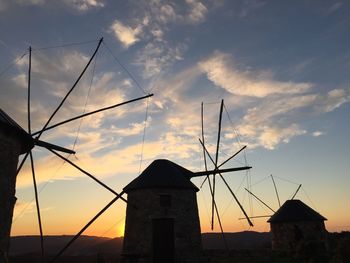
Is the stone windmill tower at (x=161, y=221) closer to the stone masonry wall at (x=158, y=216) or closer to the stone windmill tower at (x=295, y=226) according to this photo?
the stone masonry wall at (x=158, y=216)

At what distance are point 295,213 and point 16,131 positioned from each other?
82.3 ft

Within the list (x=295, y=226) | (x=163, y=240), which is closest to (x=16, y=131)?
(x=163, y=240)

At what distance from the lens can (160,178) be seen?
67.1ft

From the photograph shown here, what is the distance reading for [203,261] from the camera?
19.8 metres

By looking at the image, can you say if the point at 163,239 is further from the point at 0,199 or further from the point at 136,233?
the point at 0,199

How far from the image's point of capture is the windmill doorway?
18594 millimetres

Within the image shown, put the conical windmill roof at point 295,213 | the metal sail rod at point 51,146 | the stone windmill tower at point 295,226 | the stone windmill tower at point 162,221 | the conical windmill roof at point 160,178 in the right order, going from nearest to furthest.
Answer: the metal sail rod at point 51,146
the stone windmill tower at point 162,221
the conical windmill roof at point 160,178
the stone windmill tower at point 295,226
the conical windmill roof at point 295,213

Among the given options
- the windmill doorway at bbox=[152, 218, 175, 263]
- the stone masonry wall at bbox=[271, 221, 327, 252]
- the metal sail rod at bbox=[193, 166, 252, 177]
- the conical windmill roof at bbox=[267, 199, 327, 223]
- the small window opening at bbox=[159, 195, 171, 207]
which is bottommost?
the windmill doorway at bbox=[152, 218, 175, 263]

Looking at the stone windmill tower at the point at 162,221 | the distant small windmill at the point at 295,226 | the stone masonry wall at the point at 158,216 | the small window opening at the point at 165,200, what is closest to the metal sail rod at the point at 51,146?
the stone windmill tower at the point at 162,221

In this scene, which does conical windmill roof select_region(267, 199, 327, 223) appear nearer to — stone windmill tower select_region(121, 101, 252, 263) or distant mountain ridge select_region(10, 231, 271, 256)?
stone windmill tower select_region(121, 101, 252, 263)

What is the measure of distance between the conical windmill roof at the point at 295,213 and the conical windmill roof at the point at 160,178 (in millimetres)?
11619

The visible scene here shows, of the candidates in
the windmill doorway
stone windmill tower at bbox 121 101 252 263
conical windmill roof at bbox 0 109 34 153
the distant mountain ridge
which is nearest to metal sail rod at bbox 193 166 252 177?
stone windmill tower at bbox 121 101 252 263

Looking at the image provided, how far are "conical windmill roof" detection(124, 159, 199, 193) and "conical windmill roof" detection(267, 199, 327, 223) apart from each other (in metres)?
11.6

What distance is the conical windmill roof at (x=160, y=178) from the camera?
20016 mm
